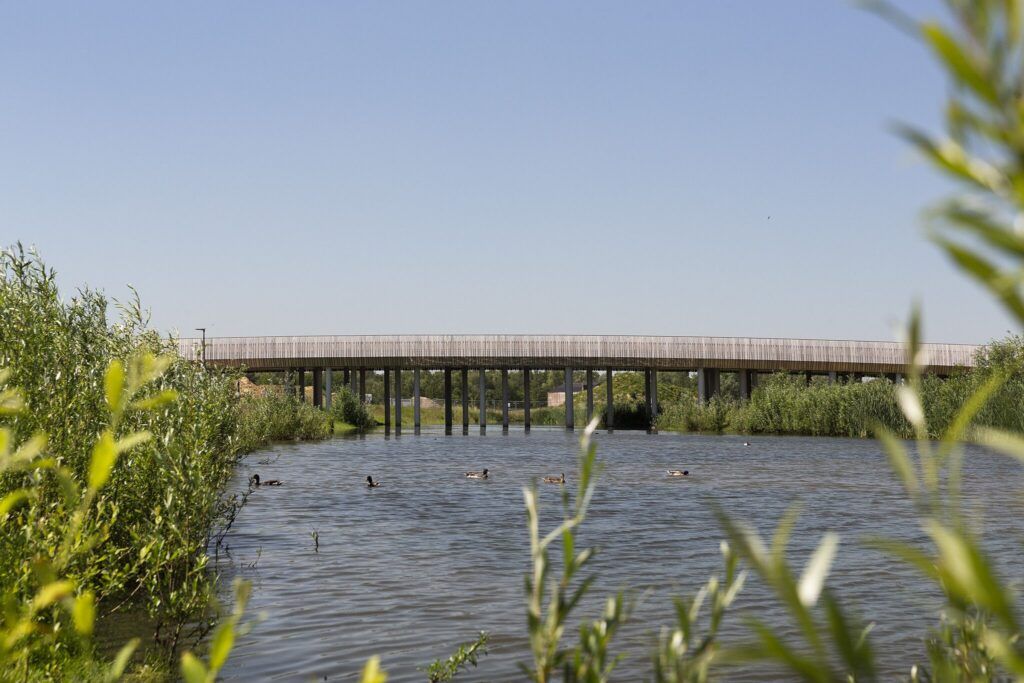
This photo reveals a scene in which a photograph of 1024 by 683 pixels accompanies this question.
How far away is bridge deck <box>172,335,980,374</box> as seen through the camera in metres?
53.4

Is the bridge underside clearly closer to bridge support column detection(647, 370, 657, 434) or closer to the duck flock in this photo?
bridge support column detection(647, 370, 657, 434)

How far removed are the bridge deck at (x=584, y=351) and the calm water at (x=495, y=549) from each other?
24053 mm

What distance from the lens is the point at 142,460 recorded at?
28.3ft

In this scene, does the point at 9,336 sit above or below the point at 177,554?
above

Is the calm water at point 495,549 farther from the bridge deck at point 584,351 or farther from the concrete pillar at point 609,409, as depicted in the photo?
the concrete pillar at point 609,409

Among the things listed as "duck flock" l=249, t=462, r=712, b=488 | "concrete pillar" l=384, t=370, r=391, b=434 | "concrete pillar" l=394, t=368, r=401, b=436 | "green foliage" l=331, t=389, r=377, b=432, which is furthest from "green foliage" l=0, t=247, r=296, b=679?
"concrete pillar" l=394, t=368, r=401, b=436

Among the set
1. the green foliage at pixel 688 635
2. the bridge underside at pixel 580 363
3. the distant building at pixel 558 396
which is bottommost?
the distant building at pixel 558 396

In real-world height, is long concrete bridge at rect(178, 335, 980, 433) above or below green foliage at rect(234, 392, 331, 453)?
above

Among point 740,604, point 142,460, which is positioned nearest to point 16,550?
point 142,460

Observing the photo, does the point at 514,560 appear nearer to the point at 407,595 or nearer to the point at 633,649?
the point at 407,595

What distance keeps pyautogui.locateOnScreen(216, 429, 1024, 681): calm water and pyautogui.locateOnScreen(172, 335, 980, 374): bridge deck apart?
24.1 m

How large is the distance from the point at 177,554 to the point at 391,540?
26.0 feet

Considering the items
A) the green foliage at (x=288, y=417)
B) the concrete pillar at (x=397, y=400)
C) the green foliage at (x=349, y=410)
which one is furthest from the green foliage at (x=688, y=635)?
the concrete pillar at (x=397, y=400)

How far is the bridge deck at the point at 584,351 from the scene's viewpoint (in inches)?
2104
